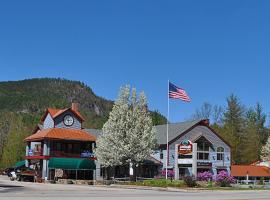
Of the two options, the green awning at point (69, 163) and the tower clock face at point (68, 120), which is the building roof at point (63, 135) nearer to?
the tower clock face at point (68, 120)

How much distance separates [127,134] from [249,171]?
29.1 m

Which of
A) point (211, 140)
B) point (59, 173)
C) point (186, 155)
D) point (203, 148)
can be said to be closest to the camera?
point (59, 173)

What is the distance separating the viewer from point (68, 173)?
7212 cm

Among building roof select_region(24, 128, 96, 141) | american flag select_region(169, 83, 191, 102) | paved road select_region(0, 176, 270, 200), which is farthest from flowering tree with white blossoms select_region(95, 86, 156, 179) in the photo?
paved road select_region(0, 176, 270, 200)

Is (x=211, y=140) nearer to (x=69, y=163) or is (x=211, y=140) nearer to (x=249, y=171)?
(x=249, y=171)

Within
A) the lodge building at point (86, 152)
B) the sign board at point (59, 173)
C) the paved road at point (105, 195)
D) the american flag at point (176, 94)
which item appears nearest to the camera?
the paved road at point (105, 195)

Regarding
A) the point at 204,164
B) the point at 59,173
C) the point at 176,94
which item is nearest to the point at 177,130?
the point at 204,164

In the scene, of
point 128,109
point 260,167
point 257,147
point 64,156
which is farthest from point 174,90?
point 257,147

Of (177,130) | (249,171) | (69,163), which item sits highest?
Answer: (177,130)

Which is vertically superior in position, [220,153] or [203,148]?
[203,148]

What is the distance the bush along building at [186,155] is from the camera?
240 feet

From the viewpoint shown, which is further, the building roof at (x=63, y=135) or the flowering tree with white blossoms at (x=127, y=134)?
the building roof at (x=63, y=135)

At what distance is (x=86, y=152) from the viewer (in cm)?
7250

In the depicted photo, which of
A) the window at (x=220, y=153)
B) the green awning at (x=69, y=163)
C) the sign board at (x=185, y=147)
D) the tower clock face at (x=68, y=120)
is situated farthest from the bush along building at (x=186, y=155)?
the sign board at (x=185, y=147)
